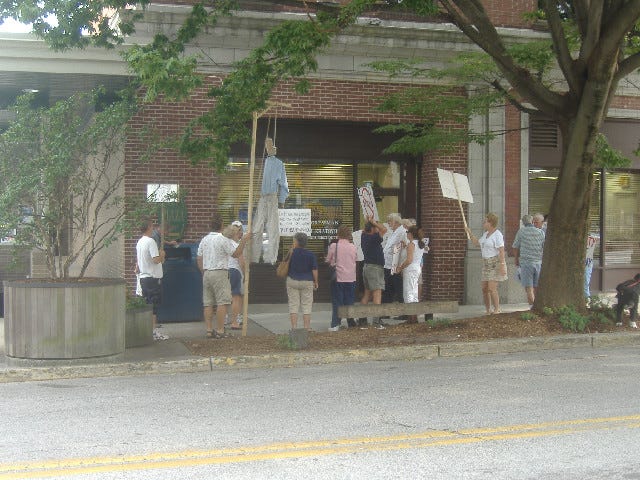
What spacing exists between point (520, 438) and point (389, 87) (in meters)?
10.6

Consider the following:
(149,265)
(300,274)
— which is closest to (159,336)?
(149,265)

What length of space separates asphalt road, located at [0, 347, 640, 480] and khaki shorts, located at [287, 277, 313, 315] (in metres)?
1.75

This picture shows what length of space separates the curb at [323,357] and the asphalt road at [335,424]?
0.24m

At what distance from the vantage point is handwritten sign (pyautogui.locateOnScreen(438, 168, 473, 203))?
1246cm

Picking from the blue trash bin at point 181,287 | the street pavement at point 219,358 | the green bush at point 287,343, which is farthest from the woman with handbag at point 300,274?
the blue trash bin at point 181,287

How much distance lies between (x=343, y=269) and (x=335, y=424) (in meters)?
5.54

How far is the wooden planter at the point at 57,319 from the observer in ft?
30.7

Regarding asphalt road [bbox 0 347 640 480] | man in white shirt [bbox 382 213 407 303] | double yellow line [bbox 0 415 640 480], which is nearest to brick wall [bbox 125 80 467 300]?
man in white shirt [bbox 382 213 407 303]

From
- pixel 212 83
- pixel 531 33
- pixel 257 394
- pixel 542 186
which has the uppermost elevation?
pixel 531 33

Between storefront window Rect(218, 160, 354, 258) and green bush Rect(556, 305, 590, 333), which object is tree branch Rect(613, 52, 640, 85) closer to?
green bush Rect(556, 305, 590, 333)

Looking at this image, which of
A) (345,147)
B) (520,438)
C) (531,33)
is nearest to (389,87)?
(345,147)

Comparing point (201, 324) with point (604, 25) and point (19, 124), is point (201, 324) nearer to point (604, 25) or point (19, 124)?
point (19, 124)

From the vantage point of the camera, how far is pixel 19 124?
9.63 meters

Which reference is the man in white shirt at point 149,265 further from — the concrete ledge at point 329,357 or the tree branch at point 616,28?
the tree branch at point 616,28
